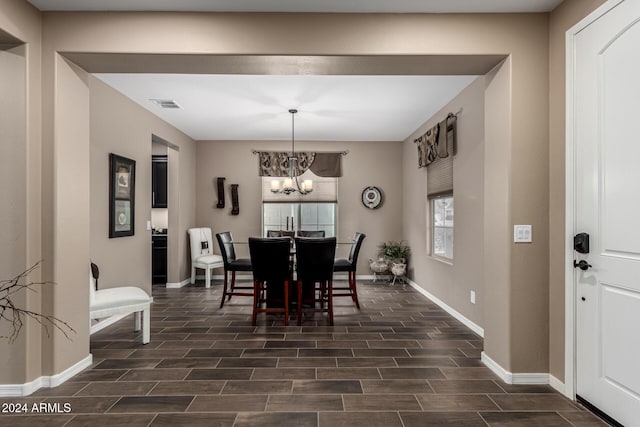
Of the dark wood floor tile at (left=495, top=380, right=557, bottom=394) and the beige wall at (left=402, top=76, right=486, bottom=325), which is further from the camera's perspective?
the beige wall at (left=402, top=76, right=486, bottom=325)

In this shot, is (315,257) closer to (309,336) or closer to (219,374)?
(309,336)

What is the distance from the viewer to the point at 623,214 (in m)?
1.93

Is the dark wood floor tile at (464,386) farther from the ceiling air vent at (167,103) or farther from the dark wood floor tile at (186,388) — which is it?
the ceiling air vent at (167,103)

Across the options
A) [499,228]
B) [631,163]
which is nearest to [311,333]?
[499,228]

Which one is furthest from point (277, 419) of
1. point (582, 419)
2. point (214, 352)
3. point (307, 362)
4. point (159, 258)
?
point (159, 258)

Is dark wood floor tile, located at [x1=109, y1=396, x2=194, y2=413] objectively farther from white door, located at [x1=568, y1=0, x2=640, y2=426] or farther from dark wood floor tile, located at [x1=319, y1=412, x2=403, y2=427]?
white door, located at [x1=568, y1=0, x2=640, y2=426]

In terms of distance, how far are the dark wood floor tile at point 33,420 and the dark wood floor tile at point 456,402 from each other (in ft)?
6.98

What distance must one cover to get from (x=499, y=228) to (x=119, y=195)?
3.75 meters

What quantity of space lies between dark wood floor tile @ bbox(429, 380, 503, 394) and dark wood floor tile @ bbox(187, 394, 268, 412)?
117 centimetres

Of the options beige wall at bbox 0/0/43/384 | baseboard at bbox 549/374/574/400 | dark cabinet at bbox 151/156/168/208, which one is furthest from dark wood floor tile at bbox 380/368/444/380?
dark cabinet at bbox 151/156/168/208

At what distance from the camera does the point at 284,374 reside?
2648 mm

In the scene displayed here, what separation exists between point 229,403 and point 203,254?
421cm

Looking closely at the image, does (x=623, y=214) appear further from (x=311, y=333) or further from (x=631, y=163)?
(x=311, y=333)

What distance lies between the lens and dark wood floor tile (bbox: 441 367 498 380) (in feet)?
8.56
